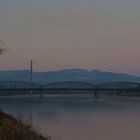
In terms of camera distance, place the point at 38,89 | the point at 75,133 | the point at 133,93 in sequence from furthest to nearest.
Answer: the point at 133,93 → the point at 38,89 → the point at 75,133

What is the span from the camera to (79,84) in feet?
436

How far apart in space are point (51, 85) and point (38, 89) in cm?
1738

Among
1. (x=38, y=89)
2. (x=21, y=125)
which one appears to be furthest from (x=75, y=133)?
(x=38, y=89)

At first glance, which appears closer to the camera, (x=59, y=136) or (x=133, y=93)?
(x=59, y=136)

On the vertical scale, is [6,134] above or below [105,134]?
above

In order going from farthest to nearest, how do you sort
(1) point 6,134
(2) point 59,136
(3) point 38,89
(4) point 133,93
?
(4) point 133,93 < (3) point 38,89 < (2) point 59,136 < (1) point 6,134

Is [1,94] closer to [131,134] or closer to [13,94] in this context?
[13,94]

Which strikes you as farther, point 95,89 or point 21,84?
point 21,84

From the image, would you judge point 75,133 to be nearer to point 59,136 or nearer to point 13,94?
point 59,136

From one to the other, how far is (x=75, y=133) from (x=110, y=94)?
362ft

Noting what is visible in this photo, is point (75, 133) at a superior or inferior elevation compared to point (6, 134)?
inferior

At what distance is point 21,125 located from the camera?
975 cm

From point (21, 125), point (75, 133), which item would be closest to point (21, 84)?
point (75, 133)

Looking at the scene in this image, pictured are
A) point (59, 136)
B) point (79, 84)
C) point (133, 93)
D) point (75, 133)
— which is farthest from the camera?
point (79, 84)
